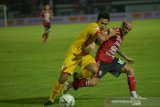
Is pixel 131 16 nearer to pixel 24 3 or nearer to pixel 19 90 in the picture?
pixel 24 3

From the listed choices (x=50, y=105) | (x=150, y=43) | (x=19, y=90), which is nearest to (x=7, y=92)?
(x=19, y=90)

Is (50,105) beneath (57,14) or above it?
above

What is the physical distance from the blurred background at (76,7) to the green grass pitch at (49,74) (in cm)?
1959

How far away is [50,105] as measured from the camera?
38.6 feet

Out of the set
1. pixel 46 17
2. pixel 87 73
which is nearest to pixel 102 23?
pixel 87 73

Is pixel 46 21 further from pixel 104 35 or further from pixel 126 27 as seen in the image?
pixel 104 35

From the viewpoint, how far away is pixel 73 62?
11688mm

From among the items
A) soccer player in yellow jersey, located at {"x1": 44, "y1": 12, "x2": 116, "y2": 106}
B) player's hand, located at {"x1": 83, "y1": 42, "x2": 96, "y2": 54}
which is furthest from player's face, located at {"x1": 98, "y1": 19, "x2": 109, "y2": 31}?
player's hand, located at {"x1": 83, "y1": 42, "x2": 96, "y2": 54}

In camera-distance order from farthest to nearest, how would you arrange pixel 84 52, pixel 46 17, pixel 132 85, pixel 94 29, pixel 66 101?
1. pixel 46 17
2. pixel 132 85
3. pixel 84 52
4. pixel 94 29
5. pixel 66 101

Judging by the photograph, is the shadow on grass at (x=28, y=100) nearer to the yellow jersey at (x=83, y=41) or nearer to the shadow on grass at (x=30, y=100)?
the shadow on grass at (x=30, y=100)

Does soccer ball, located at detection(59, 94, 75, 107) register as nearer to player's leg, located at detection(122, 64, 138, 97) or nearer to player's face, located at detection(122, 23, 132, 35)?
player's leg, located at detection(122, 64, 138, 97)

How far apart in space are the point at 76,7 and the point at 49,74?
33.3m

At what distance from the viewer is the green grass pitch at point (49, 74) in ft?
42.6

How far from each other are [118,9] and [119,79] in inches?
1350
